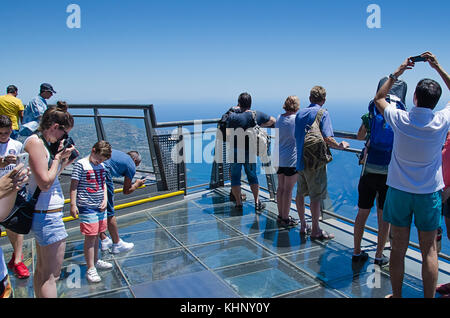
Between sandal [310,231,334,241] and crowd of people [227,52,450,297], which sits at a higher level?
crowd of people [227,52,450,297]

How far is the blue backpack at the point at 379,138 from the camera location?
11.7 ft

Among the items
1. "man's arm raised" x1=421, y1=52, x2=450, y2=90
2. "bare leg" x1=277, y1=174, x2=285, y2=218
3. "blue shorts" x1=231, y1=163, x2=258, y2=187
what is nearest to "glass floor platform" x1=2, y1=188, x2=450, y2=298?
"bare leg" x1=277, y1=174, x2=285, y2=218

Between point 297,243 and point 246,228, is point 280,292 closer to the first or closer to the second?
point 297,243

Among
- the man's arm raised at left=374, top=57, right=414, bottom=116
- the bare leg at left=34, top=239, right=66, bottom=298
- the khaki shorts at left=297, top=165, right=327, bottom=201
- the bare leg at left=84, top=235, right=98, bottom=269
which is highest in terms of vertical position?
the man's arm raised at left=374, top=57, right=414, bottom=116

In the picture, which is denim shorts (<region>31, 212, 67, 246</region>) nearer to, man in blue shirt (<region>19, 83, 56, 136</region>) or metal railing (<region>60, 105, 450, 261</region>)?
metal railing (<region>60, 105, 450, 261</region>)

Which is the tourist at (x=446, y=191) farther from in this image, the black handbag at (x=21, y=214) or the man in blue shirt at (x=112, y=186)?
the black handbag at (x=21, y=214)

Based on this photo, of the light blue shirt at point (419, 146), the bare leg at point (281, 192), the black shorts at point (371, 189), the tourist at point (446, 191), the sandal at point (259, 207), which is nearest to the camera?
the light blue shirt at point (419, 146)

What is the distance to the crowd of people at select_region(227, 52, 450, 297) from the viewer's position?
292cm

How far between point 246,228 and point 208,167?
219cm

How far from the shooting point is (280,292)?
3477 mm

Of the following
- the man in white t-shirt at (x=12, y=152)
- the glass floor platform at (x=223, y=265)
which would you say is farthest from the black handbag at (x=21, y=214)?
the glass floor platform at (x=223, y=265)

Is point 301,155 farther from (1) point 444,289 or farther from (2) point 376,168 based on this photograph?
(1) point 444,289

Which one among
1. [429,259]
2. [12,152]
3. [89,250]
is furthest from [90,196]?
[429,259]
